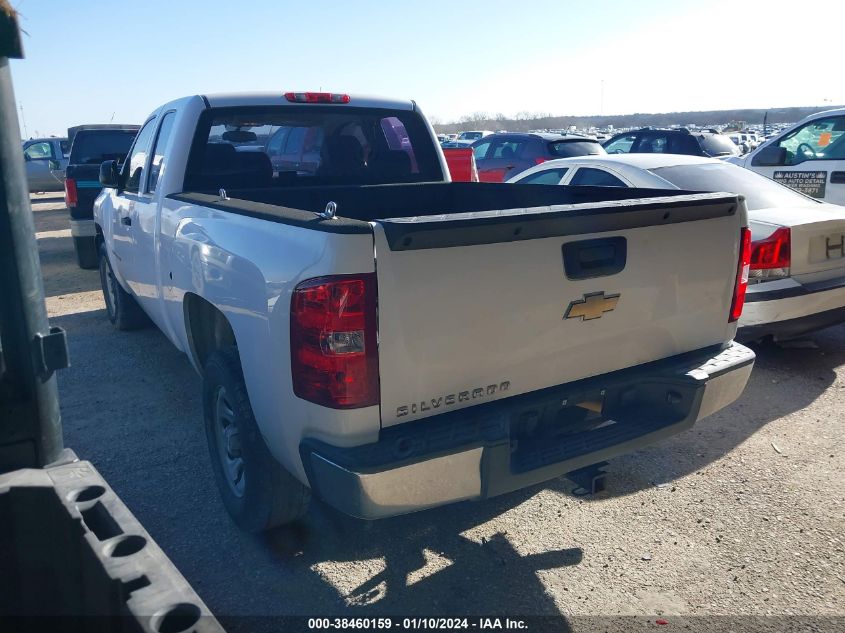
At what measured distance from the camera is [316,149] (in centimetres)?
523

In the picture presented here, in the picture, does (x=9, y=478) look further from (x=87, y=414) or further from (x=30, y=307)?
(x=87, y=414)

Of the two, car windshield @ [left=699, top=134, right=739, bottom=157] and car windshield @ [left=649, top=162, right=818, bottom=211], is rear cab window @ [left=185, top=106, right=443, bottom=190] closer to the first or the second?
car windshield @ [left=649, top=162, right=818, bottom=211]

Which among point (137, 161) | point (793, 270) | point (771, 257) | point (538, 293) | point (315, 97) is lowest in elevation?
point (793, 270)

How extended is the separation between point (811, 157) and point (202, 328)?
724 centimetres

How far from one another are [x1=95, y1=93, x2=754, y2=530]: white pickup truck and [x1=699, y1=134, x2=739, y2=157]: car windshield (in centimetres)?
1177

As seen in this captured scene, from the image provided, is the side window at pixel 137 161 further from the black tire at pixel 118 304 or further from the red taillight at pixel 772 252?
the red taillight at pixel 772 252

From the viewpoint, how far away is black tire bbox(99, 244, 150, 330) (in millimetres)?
6660

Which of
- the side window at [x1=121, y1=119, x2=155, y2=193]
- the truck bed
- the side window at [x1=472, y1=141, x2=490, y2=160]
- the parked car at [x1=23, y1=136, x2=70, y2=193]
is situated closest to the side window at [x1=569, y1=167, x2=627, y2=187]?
the truck bed

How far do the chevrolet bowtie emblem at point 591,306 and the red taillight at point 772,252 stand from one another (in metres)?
2.83

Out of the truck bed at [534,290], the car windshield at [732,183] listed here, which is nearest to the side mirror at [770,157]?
the car windshield at [732,183]

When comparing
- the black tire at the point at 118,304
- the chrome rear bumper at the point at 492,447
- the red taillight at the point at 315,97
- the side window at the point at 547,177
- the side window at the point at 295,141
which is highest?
the red taillight at the point at 315,97

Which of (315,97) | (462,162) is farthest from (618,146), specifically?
(315,97)

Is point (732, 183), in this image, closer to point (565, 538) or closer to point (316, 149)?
point (316, 149)

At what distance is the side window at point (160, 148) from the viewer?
15.0 feet
